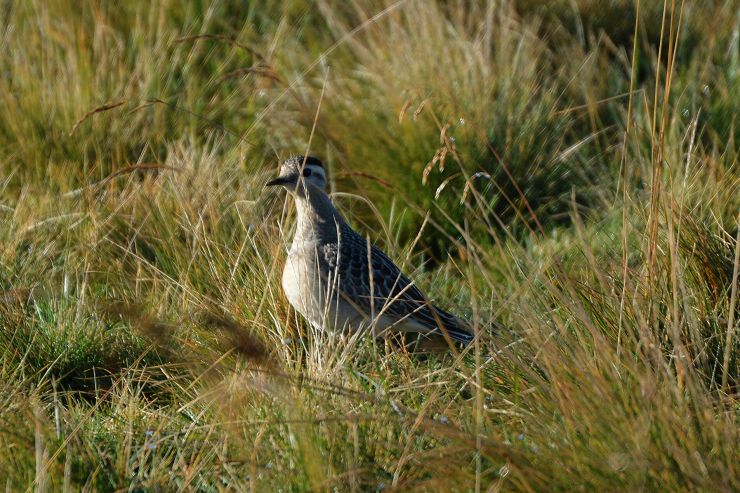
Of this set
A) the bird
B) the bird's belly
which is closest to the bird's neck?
the bird

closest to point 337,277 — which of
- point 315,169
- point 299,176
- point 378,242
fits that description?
point 299,176

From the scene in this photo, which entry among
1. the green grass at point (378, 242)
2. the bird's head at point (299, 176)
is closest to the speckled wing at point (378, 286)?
the green grass at point (378, 242)

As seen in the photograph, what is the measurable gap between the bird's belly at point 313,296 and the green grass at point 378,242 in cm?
12

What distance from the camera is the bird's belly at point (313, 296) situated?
188 inches

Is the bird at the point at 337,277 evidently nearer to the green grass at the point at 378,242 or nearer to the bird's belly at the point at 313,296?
the bird's belly at the point at 313,296

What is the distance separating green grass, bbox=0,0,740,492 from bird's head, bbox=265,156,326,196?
14cm

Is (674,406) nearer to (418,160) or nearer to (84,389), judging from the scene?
(84,389)

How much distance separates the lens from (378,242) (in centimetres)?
617

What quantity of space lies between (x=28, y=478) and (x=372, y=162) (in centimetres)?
342

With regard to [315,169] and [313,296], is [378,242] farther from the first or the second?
[313,296]

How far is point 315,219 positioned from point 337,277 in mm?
418

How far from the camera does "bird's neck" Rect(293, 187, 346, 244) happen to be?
531 cm

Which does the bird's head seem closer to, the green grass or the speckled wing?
the green grass

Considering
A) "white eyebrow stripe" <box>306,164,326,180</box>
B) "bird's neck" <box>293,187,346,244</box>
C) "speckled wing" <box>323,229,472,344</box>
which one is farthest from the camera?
"white eyebrow stripe" <box>306,164,326,180</box>
